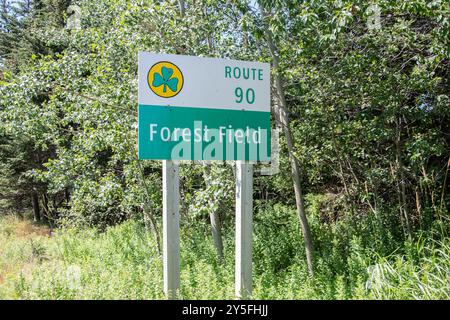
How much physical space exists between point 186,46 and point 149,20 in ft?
2.34

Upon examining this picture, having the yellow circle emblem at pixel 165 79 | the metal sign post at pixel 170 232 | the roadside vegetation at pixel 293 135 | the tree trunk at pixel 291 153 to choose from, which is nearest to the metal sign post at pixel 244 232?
the roadside vegetation at pixel 293 135

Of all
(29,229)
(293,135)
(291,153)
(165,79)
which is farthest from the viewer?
(29,229)

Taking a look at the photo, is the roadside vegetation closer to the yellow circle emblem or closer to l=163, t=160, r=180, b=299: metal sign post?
l=163, t=160, r=180, b=299: metal sign post

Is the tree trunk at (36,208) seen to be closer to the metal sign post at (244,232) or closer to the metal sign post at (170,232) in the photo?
the metal sign post at (170,232)

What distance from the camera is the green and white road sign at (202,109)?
14.0 ft

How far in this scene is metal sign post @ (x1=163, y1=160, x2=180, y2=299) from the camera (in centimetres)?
438

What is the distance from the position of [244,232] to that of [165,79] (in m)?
1.81

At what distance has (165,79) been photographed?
171 inches

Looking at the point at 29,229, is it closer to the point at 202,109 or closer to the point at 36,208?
the point at 36,208

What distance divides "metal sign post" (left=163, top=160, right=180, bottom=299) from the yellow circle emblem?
71 centimetres

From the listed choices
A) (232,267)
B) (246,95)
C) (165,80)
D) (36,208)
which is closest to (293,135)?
(232,267)

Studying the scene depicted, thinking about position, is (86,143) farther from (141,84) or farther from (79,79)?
(141,84)

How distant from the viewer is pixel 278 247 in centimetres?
746

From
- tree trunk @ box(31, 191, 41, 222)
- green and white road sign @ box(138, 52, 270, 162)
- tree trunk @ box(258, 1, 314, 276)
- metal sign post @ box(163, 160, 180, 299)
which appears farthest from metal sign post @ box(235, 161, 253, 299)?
tree trunk @ box(31, 191, 41, 222)
